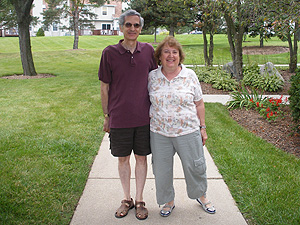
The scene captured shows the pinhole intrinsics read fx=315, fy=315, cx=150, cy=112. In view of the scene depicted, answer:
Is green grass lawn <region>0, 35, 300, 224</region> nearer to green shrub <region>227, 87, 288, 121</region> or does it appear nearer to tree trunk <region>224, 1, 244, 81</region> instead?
green shrub <region>227, 87, 288, 121</region>

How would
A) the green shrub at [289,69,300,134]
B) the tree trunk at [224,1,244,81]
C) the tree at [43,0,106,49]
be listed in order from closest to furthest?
the green shrub at [289,69,300,134] < the tree trunk at [224,1,244,81] < the tree at [43,0,106,49]

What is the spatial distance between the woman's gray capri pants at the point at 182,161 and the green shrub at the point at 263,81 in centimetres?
682

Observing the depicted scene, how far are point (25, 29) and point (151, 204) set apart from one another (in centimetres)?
1108

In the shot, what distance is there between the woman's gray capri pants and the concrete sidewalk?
24 centimetres

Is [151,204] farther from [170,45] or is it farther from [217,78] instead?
[217,78]

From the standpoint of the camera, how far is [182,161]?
9.60 ft

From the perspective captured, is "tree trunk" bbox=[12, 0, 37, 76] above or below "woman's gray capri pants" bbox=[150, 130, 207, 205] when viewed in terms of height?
above

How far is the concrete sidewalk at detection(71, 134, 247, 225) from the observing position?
3.07 metres

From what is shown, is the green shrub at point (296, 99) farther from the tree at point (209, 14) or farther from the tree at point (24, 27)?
the tree at point (24, 27)

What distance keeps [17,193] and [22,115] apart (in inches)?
142

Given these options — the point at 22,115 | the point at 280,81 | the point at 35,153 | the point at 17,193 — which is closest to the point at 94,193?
the point at 17,193

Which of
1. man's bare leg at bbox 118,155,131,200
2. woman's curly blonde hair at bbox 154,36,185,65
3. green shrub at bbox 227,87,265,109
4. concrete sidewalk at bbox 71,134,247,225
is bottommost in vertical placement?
concrete sidewalk at bbox 71,134,247,225

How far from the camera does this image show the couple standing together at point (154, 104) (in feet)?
9.23

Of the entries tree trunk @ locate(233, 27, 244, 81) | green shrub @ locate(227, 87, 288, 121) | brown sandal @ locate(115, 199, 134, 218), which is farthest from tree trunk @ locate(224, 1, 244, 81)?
brown sandal @ locate(115, 199, 134, 218)
